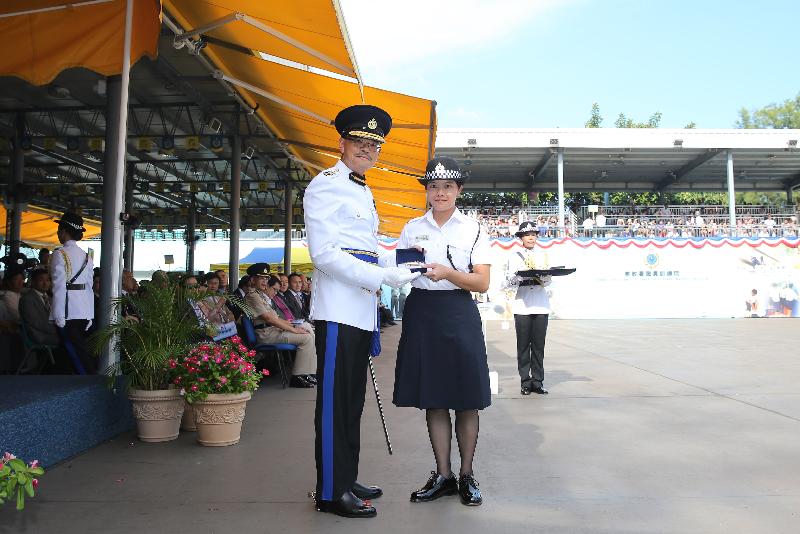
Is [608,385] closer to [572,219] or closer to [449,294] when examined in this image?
[449,294]

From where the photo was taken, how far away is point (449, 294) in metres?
3.11

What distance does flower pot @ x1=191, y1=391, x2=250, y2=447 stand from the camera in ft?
13.1

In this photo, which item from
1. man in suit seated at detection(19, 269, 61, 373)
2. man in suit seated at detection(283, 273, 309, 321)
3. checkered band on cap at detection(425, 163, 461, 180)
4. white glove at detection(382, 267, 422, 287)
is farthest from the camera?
man in suit seated at detection(283, 273, 309, 321)

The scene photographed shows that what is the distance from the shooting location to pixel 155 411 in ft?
13.5

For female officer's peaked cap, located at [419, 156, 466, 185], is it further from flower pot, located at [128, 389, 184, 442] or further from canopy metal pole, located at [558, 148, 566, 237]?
canopy metal pole, located at [558, 148, 566, 237]

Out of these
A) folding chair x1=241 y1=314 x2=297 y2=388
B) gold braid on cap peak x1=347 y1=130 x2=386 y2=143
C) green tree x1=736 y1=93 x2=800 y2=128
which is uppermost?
green tree x1=736 y1=93 x2=800 y2=128

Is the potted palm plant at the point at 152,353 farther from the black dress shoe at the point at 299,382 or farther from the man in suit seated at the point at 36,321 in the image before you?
the black dress shoe at the point at 299,382

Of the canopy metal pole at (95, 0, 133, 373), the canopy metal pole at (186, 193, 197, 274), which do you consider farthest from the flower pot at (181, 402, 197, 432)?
the canopy metal pole at (186, 193, 197, 274)

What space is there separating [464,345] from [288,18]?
297cm

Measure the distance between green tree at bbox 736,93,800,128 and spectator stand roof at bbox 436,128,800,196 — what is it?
3635 centimetres

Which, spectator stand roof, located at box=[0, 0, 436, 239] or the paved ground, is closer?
the paved ground

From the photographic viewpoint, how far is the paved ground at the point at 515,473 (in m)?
2.77

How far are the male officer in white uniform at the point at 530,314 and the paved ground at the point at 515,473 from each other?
0.83 feet

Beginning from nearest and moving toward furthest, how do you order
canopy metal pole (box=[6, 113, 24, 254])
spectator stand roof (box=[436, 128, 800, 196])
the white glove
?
1. the white glove
2. canopy metal pole (box=[6, 113, 24, 254])
3. spectator stand roof (box=[436, 128, 800, 196])
